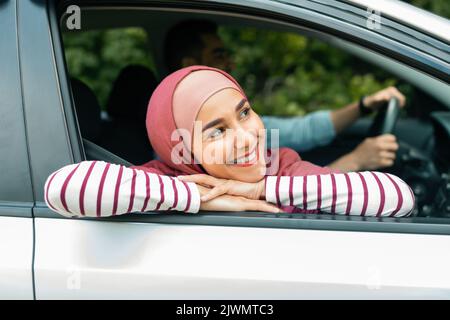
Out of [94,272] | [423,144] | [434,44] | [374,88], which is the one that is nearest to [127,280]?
[94,272]

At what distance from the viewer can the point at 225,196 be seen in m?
1.83

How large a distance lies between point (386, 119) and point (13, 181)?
5.96 ft

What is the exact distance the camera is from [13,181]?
1.81 m

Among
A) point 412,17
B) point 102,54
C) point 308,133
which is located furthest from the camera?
point 102,54

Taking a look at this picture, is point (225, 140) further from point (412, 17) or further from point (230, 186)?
point (412, 17)

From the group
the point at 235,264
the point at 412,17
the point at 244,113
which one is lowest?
the point at 235,264

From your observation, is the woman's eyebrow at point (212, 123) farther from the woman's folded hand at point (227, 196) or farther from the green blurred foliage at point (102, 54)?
the green blurred foliage at point (102, 54)

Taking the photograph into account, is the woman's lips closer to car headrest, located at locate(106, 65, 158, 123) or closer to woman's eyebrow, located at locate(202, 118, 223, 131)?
woman's eyebrow, located at locate(202, 118, 223, 131)

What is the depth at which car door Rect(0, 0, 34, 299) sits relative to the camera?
1.75m

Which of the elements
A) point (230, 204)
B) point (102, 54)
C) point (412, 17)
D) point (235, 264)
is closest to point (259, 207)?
point (230, 204)

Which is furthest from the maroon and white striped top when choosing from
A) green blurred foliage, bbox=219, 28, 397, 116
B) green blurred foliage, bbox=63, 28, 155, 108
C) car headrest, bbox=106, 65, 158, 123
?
green blurred foliage, bbox=219, 28, 397, 116

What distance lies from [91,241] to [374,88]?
5.65m

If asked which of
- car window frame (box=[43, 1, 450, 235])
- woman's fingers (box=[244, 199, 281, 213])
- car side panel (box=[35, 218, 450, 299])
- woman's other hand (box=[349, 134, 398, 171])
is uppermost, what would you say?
woman's other hand (box=[349, 134, 398, 171])
